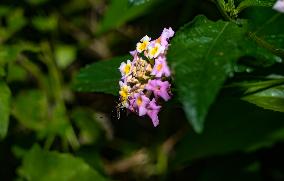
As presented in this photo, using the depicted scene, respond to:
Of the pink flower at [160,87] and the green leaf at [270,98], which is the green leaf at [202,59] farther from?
Result: the green leaf at [270,98]

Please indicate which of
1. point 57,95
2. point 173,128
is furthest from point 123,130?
point 57,95

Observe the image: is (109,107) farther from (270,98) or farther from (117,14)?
(270,98)

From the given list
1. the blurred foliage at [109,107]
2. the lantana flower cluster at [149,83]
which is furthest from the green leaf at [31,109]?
the lantana flower cluster at [149,83]

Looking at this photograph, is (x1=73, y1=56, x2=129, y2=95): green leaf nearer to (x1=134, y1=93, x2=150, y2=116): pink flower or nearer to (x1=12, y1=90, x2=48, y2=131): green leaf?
(x1=134, y1=93, x2=150, y2=116): pink flower

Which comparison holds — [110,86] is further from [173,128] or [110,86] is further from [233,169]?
[173,128]

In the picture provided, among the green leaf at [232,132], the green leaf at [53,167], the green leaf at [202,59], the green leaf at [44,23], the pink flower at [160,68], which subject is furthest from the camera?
the green leaf at [44,23]

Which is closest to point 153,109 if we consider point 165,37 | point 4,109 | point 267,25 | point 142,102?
Answer: point 142,102
